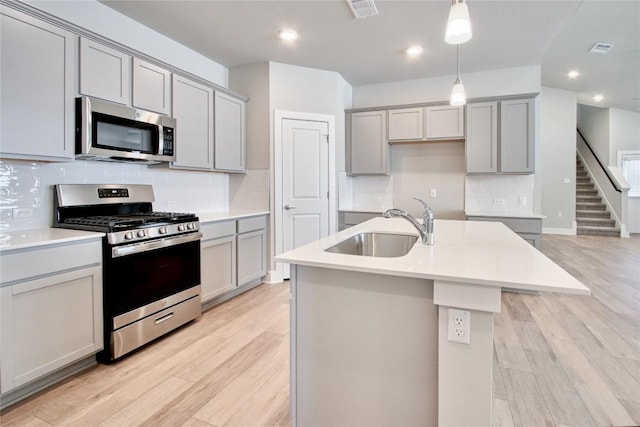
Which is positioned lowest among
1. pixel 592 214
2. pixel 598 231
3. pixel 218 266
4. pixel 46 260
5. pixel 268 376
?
pixel 268 376

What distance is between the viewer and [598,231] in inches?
302

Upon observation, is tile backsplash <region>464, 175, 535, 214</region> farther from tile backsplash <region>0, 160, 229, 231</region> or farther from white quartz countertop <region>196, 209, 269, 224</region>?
tile backsplash <region>0, 160, 229, 231</region>

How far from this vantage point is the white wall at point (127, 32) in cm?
257

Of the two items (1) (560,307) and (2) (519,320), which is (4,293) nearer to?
(2) (519,320)

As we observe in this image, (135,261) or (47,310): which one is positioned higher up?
(135,261)

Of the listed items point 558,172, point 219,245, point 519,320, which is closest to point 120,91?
point 219,245

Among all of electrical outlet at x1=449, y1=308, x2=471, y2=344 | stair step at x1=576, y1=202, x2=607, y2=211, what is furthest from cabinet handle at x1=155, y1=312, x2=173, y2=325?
stair step at x1=576, y1=202, x2=607, y2=211

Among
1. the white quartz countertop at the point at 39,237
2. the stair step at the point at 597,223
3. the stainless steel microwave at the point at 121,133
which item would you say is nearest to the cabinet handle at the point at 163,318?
the white quartz countertop at the point at 39,237

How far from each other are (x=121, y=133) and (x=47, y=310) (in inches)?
55.2

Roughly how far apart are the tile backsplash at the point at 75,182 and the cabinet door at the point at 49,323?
2.25 ft

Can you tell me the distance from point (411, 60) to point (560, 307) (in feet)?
10.5

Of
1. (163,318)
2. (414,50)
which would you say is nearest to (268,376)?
(163,318)

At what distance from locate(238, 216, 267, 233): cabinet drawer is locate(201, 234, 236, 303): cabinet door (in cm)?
16

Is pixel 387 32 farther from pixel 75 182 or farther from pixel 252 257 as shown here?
pixel 75 182
